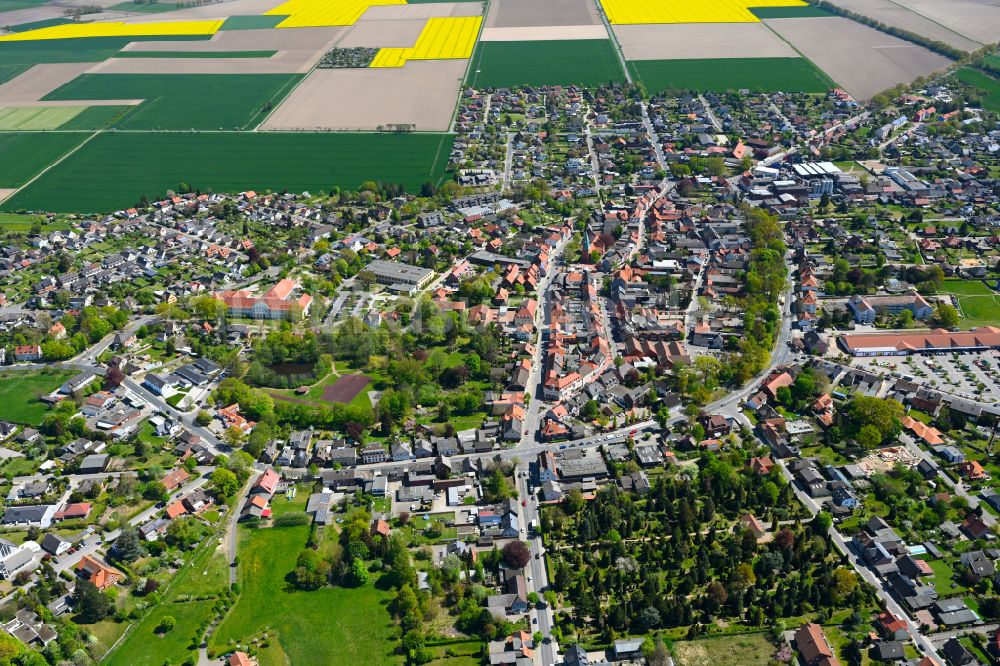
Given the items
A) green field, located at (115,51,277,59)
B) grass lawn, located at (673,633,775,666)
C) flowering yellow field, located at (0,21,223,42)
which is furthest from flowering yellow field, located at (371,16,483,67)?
grass lawn, located at (673,633,775,666)

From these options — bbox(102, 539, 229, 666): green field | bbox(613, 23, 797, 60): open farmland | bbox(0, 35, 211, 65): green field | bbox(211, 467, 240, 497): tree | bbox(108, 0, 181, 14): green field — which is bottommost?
bbox(102, 539, 229, 666): green field

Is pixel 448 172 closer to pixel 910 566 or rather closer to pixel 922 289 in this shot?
pixel 922 289

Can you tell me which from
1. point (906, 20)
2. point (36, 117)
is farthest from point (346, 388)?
point (906, 20)

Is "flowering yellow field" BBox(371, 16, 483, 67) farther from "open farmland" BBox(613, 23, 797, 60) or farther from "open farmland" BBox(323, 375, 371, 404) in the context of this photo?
"open farmland" BBox(323, 375, 371, 404)

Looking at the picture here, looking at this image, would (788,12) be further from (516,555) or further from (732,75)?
(516,555)

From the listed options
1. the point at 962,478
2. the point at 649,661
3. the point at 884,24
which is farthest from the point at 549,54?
the point at 649,661

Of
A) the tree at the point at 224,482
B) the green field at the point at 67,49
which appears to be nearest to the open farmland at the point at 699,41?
the green field at the point at 67,49
